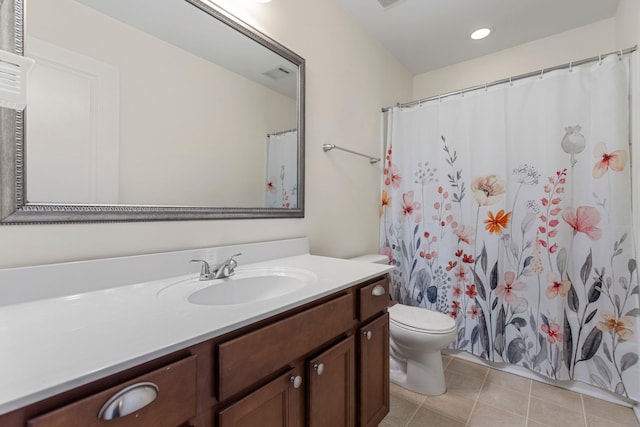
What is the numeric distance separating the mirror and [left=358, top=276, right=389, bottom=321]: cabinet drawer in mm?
606

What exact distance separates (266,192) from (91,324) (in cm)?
94

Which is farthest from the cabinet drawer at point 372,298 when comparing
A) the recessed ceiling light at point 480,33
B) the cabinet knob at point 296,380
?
the recessed ceiling light at point 480,33

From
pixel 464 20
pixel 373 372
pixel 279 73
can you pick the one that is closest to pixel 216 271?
pixel 373 372

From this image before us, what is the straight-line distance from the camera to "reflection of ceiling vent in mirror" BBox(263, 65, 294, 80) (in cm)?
151

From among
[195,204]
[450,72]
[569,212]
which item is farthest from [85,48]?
[450,72]

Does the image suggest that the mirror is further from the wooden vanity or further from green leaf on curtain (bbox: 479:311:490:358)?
green leaf on curtain (bbox: 479:311:490:358)

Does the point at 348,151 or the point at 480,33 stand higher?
the point at 480,33

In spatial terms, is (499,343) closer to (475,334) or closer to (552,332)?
(475,334)

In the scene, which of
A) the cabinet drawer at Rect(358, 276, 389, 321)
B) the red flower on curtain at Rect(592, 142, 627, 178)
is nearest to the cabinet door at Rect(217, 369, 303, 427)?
the cabinet drawer at Rect(358, 276, 389, 321)

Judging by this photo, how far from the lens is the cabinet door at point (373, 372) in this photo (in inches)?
46.0

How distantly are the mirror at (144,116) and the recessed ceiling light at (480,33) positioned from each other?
1.55 metres

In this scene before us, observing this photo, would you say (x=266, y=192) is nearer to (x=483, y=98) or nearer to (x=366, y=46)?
(x=366, y=46)

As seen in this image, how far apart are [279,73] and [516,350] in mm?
2237

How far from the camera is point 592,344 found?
1647 mm
